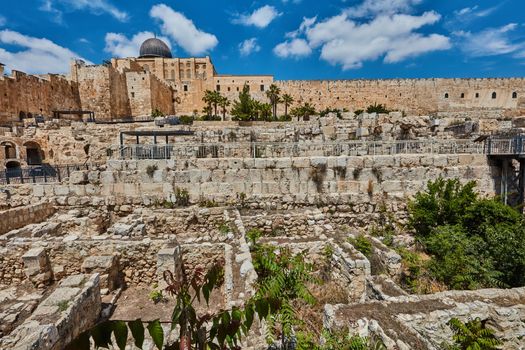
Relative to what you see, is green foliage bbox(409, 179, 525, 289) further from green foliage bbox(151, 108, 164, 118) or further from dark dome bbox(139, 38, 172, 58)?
dark dome bbox(139, 38, 172, 58)

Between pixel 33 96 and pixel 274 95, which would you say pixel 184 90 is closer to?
pixel 274 95

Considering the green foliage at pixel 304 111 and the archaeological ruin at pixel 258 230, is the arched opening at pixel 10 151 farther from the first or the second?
the green foliage at pixel 304 111

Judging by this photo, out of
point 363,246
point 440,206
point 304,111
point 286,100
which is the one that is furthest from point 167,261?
point 286,100

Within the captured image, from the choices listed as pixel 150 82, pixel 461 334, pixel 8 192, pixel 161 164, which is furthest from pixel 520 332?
pixel 150 82

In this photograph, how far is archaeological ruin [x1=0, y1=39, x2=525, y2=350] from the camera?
4207 mm

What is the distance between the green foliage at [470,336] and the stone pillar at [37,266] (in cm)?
842

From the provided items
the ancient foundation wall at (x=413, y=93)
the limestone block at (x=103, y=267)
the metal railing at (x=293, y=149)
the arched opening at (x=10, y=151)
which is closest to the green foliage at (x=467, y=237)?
the metal railing at (x=293, y=149)

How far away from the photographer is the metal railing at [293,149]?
429 inches

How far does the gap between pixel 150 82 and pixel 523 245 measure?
42.9m

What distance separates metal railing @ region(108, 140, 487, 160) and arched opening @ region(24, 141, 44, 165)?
20.0 m

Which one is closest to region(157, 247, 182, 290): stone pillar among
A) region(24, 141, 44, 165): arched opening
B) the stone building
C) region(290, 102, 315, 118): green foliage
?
region(24, 141, 44, 165): arched opening

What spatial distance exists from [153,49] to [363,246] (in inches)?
2312

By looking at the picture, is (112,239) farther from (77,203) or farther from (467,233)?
(467,233)

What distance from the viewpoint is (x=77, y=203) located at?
10258mm
